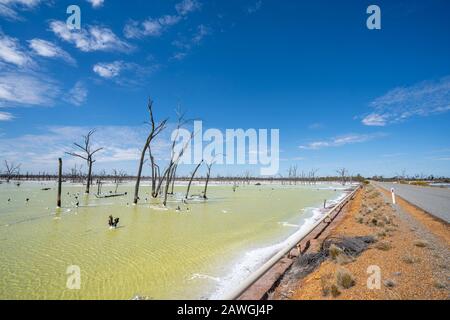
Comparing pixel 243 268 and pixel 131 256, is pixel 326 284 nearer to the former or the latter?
pixel 243 268

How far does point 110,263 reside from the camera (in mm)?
7078

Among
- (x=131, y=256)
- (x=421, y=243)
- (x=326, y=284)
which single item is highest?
(x=421, y=243)

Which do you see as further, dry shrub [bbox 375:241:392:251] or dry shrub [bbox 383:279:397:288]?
dry shrub [bbox 375:241:392:251]

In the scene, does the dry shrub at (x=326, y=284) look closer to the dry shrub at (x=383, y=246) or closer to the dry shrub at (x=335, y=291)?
the dry shrub at (x=335, y=291)

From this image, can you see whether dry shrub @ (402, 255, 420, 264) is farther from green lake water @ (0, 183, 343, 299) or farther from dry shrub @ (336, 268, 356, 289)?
green lake water @ (0, 183, 343, 299)

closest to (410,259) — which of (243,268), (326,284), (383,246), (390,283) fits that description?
(383,246)

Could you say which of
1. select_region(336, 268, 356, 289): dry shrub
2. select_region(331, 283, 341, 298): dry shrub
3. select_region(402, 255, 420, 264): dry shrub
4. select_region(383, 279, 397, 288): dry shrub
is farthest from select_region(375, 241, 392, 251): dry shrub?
select_region(331, 283, 341, 298): dry shrub

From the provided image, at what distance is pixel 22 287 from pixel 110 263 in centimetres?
203

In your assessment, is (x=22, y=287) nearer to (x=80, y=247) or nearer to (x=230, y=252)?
(x=80, y=247)

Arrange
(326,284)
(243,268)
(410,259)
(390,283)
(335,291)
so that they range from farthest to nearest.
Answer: (243,268) < (410,259) < (326,284) < (390,283) < (335,291)

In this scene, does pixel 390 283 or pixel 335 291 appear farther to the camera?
pixel 390 283
